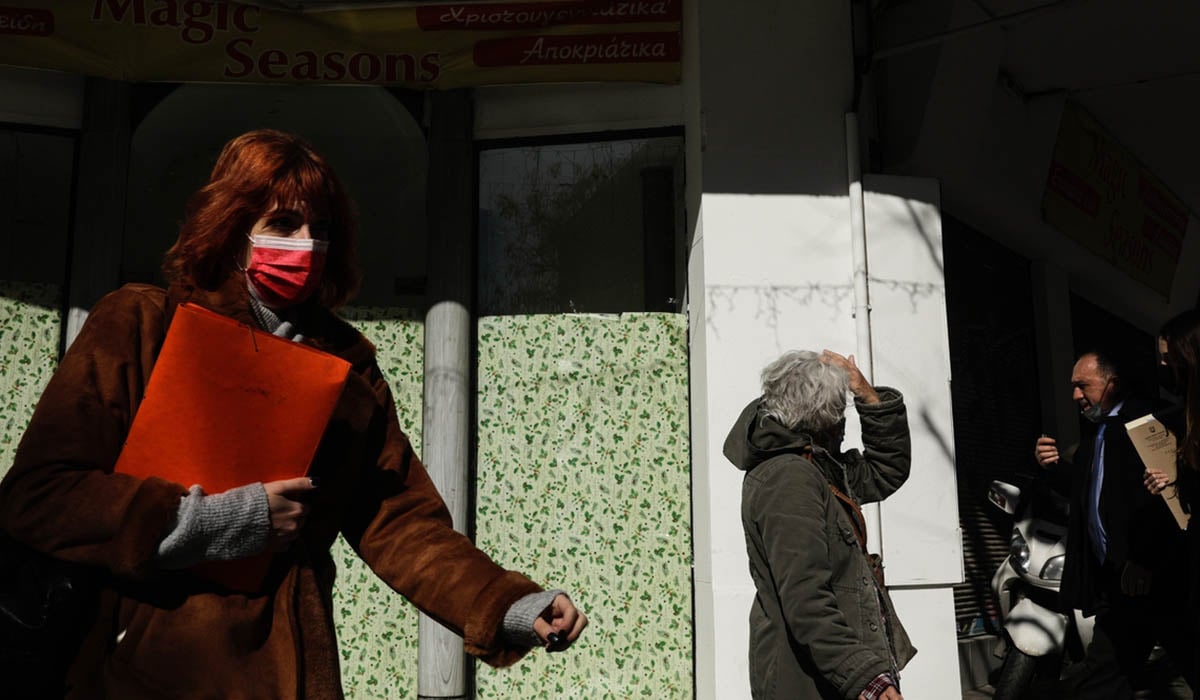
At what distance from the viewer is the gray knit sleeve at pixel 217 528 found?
6.61ft

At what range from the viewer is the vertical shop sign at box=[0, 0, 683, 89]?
7.04 metres

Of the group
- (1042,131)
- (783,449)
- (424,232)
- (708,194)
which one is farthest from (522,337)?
(1042,131)

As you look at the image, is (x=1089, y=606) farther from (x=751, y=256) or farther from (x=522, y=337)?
(x=522, y=337)

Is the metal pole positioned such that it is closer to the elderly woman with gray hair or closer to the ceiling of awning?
the ceiling of awning

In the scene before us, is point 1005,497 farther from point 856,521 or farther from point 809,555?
point 809,555

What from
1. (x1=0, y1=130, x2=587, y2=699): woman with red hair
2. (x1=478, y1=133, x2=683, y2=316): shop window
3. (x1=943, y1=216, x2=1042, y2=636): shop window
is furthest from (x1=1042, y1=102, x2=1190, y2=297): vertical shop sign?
(x1=0, y1=130, x2=587, y2=699): woman with red hair

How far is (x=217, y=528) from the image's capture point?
2039mm

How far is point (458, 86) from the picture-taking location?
23.7 ft

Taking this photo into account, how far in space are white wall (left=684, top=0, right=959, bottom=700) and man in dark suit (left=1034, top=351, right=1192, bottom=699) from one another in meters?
1.08

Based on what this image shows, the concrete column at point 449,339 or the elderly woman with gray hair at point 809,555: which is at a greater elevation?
the concrete column at point 449,339

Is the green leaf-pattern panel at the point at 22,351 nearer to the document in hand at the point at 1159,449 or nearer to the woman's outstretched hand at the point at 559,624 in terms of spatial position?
the woman's outstretched hand at the point at 559,624

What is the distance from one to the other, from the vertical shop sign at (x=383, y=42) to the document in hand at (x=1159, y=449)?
3.36 m

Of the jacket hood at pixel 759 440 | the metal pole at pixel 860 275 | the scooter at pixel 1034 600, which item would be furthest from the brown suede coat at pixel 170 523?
the scooter at pixel 1034 600

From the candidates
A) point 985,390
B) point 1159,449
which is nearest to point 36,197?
point 1159,449
